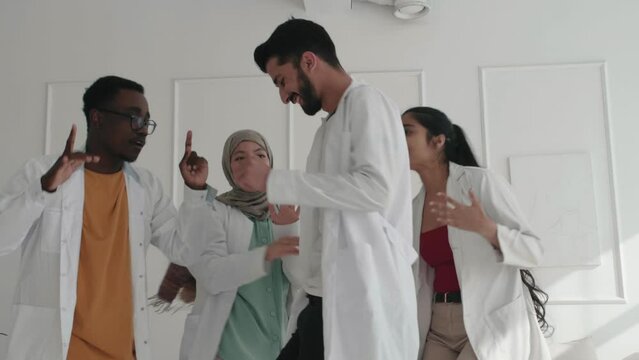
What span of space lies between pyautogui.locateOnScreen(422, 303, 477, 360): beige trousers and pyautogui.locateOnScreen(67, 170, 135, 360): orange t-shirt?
1207 millimetres

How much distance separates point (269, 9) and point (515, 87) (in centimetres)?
195

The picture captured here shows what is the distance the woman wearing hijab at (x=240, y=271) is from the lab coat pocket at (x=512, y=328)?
2.77ft

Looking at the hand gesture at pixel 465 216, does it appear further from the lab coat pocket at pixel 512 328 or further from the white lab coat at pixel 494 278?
the lab coat pocket at pixel 512 328

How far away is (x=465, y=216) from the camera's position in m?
2.49

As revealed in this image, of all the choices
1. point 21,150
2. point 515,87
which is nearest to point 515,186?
point 515,87

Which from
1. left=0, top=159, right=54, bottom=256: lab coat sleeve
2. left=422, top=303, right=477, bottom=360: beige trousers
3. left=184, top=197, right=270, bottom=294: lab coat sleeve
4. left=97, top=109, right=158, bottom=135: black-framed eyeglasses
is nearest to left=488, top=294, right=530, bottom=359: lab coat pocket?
left=422, top=303, right=477, bottom=360: beige trousers

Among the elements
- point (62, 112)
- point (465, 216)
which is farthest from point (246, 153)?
point (62, 112)

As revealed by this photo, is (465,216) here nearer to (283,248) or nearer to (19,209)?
(283,248)

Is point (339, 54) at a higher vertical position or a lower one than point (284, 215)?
→ higher

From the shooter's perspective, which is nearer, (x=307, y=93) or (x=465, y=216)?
(x=307, y=93)

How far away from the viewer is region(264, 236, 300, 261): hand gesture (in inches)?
96.0

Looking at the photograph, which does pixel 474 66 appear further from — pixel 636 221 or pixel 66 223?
pixel 66 223

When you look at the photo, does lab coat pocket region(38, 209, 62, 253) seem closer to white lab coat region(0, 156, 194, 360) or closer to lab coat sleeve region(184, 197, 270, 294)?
white lab coat region(0, 156, 194, 360)

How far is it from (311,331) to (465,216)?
2.73 ft
